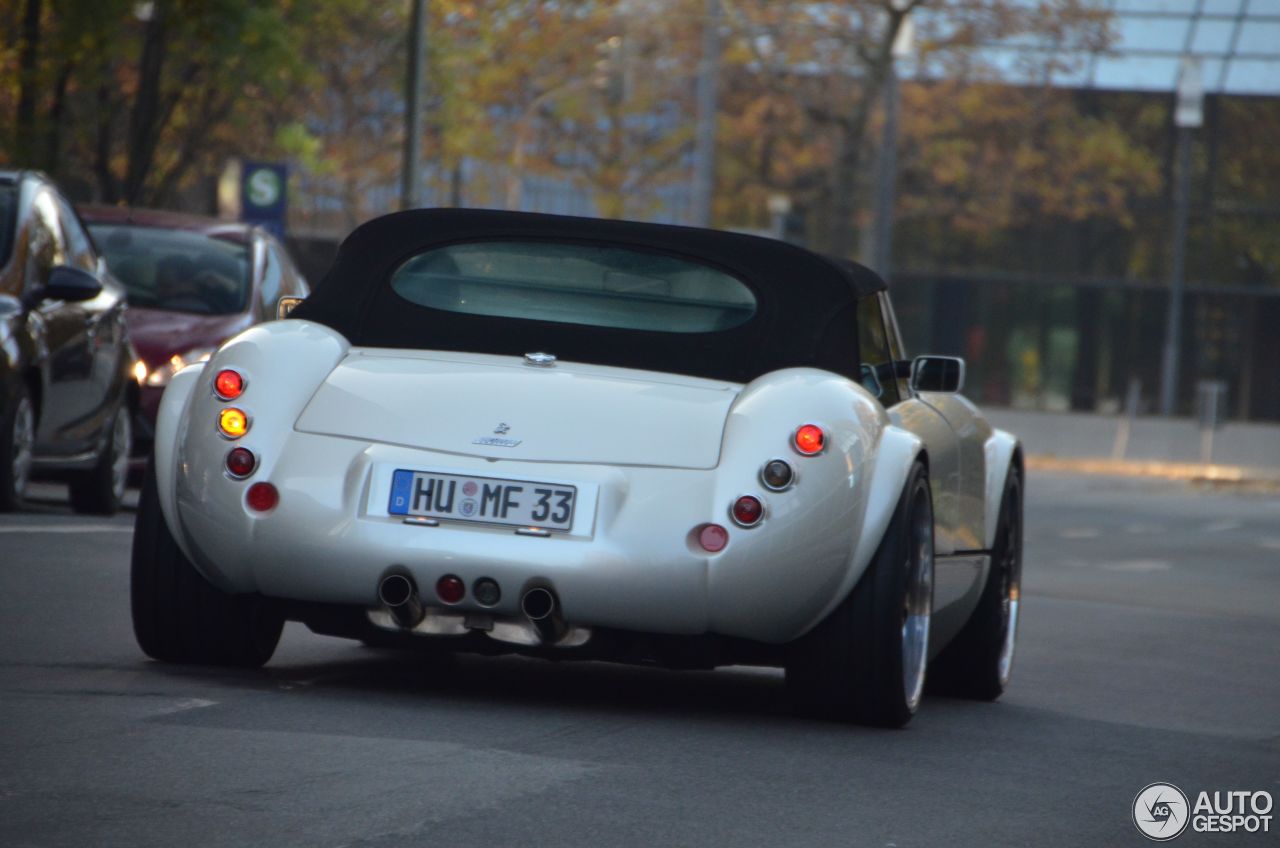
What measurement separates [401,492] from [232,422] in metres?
0.55

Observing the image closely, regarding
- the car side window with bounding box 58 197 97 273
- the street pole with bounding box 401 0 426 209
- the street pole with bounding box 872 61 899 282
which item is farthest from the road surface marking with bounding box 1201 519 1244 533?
the street pole with bounding box 872 61 899 282

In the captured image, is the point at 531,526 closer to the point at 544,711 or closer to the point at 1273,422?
the point at 544,711

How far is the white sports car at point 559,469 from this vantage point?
6.37 metres

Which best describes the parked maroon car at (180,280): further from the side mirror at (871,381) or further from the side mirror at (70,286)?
the side mirror at (871,381)

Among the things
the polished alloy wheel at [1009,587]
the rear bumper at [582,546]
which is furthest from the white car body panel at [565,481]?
the polished alloy wheel at [1009,587]

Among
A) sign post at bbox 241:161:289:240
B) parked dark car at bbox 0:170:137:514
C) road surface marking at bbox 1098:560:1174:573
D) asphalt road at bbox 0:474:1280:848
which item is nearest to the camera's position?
asphalt road at bbox 0:474:1280:848

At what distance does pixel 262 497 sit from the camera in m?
6.53

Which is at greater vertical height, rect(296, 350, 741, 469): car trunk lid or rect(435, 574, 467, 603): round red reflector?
rect(296, 350, 741, 469): car trunk lid

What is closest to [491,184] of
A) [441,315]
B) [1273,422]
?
[1273,422]

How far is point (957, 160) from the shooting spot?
2103 inches

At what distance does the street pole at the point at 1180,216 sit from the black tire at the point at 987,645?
39.3 meters

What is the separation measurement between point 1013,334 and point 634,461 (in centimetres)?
4956

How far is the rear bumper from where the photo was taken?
6.33 meters

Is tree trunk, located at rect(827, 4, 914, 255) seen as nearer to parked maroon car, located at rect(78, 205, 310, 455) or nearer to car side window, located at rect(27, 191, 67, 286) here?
parked maroon car, located at rect(78, 205, 310, 455)
